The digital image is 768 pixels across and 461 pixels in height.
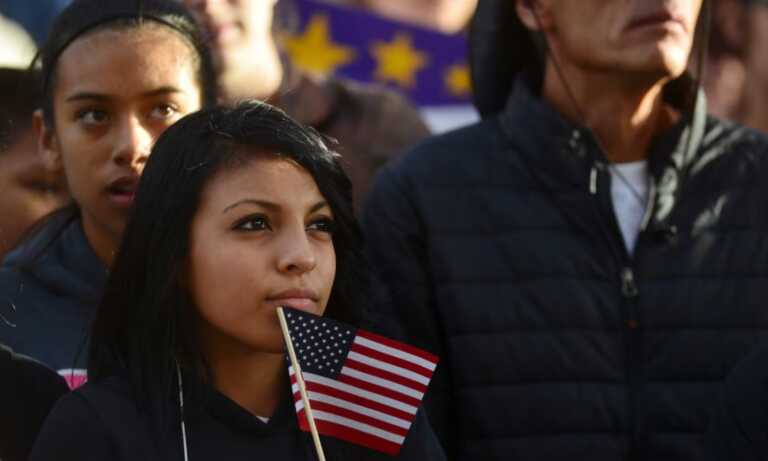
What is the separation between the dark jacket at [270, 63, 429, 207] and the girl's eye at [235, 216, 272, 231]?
202 cm

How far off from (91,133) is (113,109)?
68mm

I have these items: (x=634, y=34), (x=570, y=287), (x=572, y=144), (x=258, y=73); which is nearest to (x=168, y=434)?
(x=570, y=287)

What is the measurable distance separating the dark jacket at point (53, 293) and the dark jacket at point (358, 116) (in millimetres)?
1458

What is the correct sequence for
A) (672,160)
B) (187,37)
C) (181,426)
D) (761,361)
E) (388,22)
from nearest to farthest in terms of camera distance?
(181,426) → (761,361) → (187,37) → (672,160) → (388,22)

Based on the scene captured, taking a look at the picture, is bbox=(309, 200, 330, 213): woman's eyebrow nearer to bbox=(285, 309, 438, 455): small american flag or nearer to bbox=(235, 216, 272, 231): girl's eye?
bbox=(235, 216, 272, 231): girl's eye

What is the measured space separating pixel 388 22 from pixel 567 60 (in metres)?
2.66

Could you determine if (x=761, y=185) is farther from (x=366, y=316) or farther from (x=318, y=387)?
(x=318, y=387)

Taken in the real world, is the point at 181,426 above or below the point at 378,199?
below

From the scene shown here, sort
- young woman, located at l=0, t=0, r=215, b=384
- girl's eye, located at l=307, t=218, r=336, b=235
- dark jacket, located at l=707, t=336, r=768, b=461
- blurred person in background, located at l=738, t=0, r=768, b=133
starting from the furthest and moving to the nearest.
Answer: blurred person in background, located at l=738, t=0, r=768, b=133 → young woman, located at l=0, t=0, r=215, b=384 → dark jacket, located at l=707, t=336, r=768, b=461 → girl's eye, located at l=307, t=218, r=336, b=235

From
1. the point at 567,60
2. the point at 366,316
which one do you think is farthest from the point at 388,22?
the point at 366,316

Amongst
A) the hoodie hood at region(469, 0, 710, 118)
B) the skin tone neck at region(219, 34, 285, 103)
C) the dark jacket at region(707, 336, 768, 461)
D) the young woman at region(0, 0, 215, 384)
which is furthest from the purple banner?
the dark jacket at region(707, 336, 768, 461)

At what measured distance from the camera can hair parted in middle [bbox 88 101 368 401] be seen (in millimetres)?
3434

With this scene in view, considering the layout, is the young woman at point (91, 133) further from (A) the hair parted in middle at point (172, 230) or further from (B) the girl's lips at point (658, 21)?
(B) the girl's lips at point (658, 21)

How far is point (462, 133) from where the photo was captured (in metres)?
4.71
